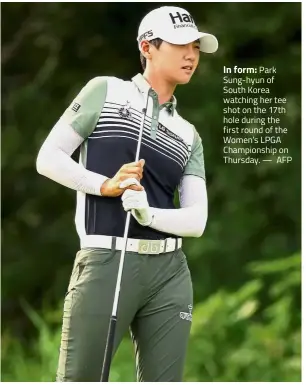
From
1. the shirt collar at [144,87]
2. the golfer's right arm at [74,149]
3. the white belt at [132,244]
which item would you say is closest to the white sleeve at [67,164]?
the golfer's right arm at [74,149]

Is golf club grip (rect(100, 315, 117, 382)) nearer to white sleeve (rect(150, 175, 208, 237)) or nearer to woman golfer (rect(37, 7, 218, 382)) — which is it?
woman golfer (rect(37, 7, 218, 382))

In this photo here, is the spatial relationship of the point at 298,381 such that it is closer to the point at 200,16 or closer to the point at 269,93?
the point at 269,93

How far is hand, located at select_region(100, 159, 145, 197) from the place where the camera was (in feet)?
10.2

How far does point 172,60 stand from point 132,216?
0.47 metres

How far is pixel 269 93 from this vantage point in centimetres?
398

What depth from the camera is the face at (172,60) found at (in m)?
3.26

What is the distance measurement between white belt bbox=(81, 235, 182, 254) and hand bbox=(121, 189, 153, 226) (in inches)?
2.2

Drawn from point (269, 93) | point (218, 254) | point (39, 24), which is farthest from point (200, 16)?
point (218, 254)

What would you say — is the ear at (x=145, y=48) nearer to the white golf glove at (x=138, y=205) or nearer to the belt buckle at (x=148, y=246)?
the white golf glove at (x=138, y=205)

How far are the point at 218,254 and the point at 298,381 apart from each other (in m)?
0.99

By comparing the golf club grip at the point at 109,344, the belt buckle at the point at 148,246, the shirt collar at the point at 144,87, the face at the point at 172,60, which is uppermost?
the face at the point at 172,60

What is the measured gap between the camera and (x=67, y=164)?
3.17 m

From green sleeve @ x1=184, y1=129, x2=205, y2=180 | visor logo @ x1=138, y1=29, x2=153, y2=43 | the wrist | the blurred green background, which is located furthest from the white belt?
the blurred green background

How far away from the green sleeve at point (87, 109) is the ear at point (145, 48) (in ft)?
0.54
